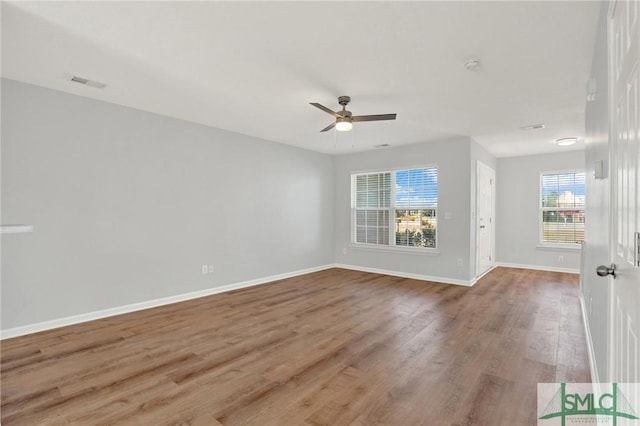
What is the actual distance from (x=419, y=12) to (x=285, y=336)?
2.94m

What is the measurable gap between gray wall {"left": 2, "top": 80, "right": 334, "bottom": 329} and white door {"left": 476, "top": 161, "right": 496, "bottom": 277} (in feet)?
12.1

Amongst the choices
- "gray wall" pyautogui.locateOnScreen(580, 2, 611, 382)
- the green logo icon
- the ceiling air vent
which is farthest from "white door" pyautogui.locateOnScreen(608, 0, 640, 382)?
the ceiling air vent

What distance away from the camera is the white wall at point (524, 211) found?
6355 mm

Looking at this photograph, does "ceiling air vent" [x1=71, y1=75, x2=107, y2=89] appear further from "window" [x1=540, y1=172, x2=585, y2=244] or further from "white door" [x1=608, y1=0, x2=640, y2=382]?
"window" [x1=540, y1=172, x2=585, y2=244]

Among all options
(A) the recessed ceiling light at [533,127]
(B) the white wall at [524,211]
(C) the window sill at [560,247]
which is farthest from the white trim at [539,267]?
(A) the recessed ceiling light at [533,127]

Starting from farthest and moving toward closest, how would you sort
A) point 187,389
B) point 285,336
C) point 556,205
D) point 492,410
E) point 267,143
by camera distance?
point 556,205 → point 267,143 → point 285,336 → point 187,389 → point 492,410

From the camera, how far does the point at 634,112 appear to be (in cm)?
105

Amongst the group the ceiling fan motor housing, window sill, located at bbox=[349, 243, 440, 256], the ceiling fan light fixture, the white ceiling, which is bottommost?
window sill, located at bbox=[349, 243, 440, 256]

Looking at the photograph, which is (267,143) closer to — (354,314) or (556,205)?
(354,314)

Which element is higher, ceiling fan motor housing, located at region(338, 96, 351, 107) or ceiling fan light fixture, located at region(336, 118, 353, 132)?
ceiling fan motor housing, located at region(338, 96, 351, 107)

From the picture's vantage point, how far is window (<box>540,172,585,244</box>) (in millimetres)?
6234

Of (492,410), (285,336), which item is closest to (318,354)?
(285,336)

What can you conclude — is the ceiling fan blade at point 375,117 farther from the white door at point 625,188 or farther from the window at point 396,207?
the window at point 396,207

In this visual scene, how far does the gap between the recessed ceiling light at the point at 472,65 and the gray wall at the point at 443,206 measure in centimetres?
279
